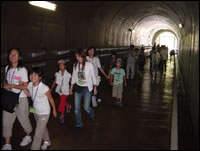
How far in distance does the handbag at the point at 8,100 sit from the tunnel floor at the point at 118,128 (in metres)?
0.82

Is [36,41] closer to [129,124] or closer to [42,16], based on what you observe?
[42,16]

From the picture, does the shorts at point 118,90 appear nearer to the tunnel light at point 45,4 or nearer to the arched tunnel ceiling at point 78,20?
the arched tunnel ceiling at point 78,20

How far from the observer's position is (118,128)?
5.90 metres

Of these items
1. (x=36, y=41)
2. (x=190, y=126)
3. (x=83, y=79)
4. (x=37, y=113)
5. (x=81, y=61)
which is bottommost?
(x=190, y=126)

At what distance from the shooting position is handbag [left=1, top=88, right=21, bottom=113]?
445 cm

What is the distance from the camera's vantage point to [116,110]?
7500 mm

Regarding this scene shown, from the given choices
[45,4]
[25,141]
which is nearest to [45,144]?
[25,141]

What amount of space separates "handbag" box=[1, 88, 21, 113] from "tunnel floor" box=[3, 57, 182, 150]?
2.68 ft

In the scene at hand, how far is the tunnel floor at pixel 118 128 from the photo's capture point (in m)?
5.00

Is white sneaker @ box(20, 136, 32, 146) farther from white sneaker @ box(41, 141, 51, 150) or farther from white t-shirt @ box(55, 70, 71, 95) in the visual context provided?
white t-shirt @ box(55, 70, 71, 95)

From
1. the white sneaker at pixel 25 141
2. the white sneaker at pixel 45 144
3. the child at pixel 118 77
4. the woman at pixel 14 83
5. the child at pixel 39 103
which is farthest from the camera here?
the child at pixel 118 77

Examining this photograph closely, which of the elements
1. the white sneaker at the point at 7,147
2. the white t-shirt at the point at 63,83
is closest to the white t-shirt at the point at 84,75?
the white t-shirt at the point at 63,83

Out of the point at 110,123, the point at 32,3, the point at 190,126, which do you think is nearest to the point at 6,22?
the point at 32,3

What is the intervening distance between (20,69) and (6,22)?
2408 mm
